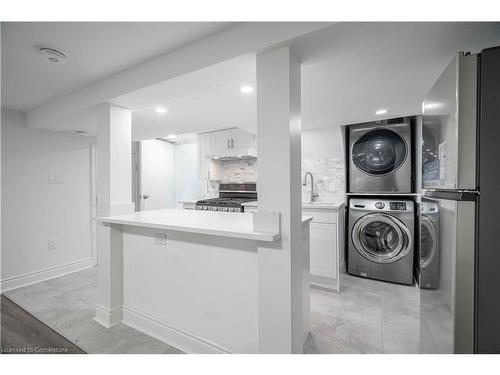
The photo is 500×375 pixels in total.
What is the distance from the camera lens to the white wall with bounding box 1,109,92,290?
103 inches

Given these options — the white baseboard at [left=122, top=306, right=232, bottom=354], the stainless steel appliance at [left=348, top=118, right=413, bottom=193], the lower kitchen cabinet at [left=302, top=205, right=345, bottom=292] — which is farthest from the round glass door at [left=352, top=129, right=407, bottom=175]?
the white baseboard at [left=122, top=306, right=232, bottom=354]

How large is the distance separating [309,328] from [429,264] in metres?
1.07

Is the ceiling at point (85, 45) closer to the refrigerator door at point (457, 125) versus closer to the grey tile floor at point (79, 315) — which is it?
the refrigerator door at point (457, 125)

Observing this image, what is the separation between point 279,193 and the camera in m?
1.19

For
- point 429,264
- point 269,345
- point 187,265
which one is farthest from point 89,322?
point 429,264

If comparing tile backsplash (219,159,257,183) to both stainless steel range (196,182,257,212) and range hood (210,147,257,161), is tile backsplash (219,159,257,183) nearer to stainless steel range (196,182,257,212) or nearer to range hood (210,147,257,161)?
stainless steel range (196,182,257,212)

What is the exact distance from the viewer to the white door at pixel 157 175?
4.59m

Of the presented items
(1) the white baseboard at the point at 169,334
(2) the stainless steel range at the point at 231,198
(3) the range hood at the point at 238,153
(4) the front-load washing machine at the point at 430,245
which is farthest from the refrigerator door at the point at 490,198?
(3) the range hood at the point at 238,153

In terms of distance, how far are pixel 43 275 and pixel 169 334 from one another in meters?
2.36

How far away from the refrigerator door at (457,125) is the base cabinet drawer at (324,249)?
5.32ft

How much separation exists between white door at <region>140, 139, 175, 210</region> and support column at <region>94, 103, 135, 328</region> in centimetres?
271

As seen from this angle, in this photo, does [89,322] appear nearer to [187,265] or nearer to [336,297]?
[187,265]

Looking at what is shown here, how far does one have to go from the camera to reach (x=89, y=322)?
1932 millimetres

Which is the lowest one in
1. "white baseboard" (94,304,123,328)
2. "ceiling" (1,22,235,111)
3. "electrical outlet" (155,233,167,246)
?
"white baseboard" (94,304,123,328)
